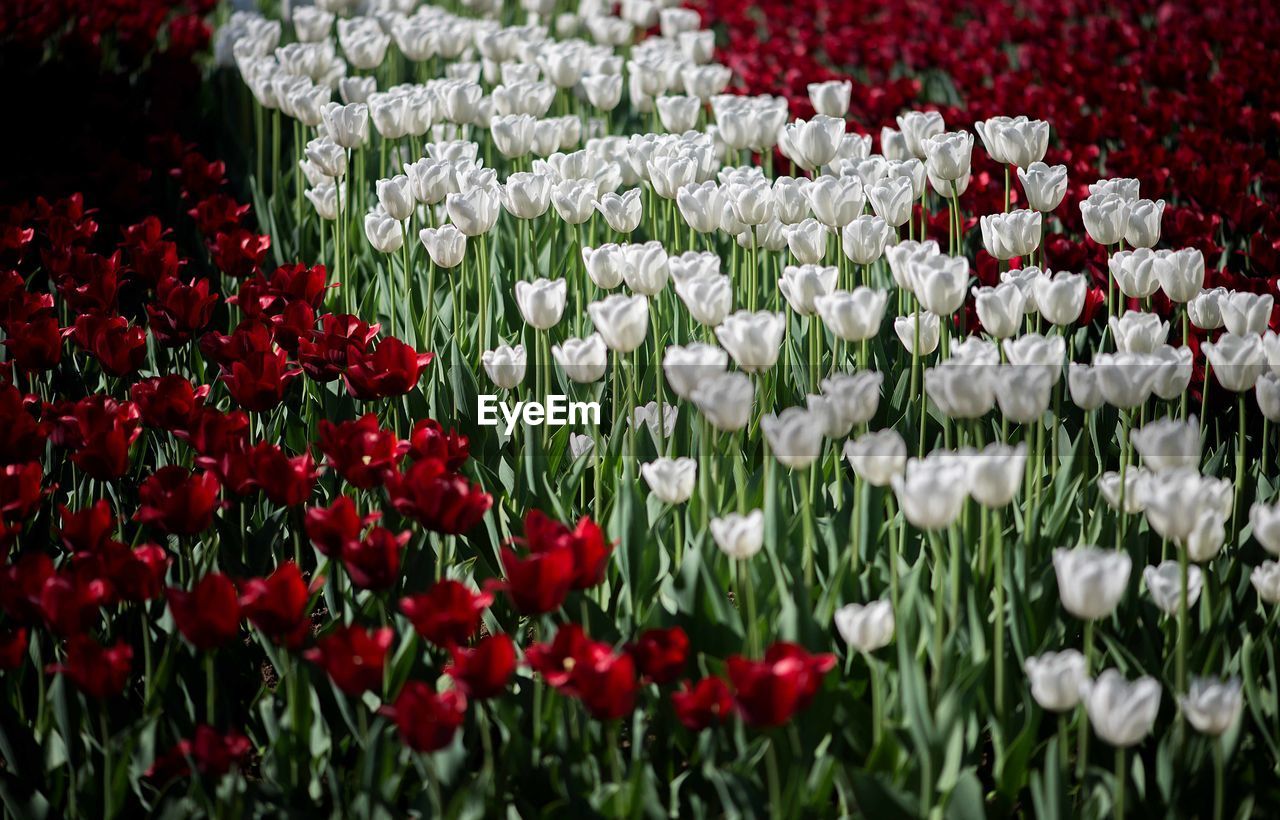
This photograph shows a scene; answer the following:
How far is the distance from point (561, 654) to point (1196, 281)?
1603mm

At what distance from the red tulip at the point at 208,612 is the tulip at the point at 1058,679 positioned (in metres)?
1.12

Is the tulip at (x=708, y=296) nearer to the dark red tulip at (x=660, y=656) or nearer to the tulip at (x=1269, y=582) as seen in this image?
the dark red tulip at (x=660, y=656)

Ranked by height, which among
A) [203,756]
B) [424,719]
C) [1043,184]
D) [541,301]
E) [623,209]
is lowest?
[203,756]

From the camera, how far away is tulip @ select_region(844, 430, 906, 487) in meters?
1.92

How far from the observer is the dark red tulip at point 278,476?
206 centimetres

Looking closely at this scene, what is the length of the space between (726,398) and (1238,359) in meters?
0.98

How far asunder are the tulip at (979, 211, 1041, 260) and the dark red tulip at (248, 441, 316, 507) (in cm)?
159

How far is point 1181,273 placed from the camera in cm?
254

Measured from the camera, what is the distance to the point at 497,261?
12.0 ft

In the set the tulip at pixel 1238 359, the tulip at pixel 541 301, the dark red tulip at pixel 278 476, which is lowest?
the dark red tulip at pixel 278 476

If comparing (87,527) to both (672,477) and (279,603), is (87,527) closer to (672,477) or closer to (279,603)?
(279,603)

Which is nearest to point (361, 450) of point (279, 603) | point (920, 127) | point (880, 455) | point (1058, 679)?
point (279, 603)

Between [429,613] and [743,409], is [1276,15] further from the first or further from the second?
[429,613]

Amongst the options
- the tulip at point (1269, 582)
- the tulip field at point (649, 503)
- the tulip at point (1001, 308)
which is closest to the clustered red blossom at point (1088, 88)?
the tulip field at point (649, 503)
